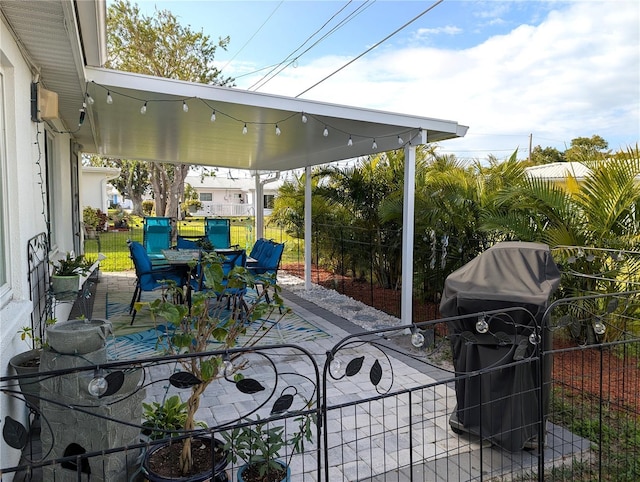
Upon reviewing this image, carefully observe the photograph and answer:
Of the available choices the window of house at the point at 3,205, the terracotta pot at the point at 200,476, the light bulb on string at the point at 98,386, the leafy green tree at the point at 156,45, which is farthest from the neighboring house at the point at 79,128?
the leafy green tree at the point at 156,45

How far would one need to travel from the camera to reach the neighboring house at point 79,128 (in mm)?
2619

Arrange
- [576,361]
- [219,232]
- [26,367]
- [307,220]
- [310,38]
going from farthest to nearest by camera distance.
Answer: [310,38] → [219,232] → [307,220] → [576,361] → [26,367]

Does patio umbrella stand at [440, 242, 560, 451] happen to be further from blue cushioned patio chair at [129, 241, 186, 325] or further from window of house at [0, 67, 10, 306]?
blue cushioned patio chair at [129, 241, 186, 325]

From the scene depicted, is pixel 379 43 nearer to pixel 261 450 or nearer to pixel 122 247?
pixel 261 450

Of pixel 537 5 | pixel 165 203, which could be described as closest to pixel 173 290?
pixel 537 5

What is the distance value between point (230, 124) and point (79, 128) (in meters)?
2.47

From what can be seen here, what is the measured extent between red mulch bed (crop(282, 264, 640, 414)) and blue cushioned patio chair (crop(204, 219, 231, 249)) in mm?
1981

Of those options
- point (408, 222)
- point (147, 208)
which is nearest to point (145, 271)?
point (408, 222)

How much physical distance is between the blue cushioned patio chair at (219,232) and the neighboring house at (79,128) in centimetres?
183

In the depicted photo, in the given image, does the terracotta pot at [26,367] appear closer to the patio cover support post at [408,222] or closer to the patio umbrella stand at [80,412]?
the patio umbrella stand at [80,412]

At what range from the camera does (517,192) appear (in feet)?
17.1

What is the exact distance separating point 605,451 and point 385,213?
442cm

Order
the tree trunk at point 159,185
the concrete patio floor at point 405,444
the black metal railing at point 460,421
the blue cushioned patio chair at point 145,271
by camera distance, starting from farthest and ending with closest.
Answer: the tree trunk at point 159,185 < the blue cushioned patio chair at point 145,271 < the concrete patio floor at point 405,444 < the black metal railing at point 460,421

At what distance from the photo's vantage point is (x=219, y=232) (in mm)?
10203
